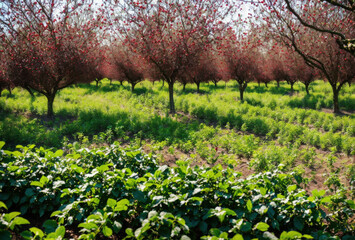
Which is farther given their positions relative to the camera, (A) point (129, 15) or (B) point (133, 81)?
(B) point (133, 81)

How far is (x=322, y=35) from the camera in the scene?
10.3 meters

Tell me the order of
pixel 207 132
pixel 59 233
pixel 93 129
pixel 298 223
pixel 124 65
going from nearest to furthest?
pixel 59 233
pixel 298 223
pixel 207 132
pixel 93 129
pixel 124 65

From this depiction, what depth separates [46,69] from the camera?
9.52 metres

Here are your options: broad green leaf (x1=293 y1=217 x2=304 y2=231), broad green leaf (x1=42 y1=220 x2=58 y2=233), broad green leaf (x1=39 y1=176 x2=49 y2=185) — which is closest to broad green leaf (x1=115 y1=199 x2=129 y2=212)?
broad green leaf (x1=42 y1=220 x2=58 y2=233)

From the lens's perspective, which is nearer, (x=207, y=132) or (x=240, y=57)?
(x=207, y=132)

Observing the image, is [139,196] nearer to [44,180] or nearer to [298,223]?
[44,180]

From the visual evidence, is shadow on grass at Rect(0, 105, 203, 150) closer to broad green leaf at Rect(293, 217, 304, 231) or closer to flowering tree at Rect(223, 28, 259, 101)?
broad green leaf at Rect(293, 217, 304, 231)

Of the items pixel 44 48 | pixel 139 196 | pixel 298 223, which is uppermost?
pixel 44 48

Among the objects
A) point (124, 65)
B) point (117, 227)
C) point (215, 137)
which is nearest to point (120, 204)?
point (117, 227)

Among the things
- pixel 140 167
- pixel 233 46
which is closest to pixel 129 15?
pixel 233 46

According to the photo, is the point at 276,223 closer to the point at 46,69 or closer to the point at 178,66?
the point at 178,66

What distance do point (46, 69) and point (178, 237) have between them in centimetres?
972

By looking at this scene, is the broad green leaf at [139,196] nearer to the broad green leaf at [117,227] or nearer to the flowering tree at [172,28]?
the broad green leaf at [117,227]

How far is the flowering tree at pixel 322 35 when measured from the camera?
8.79 m
